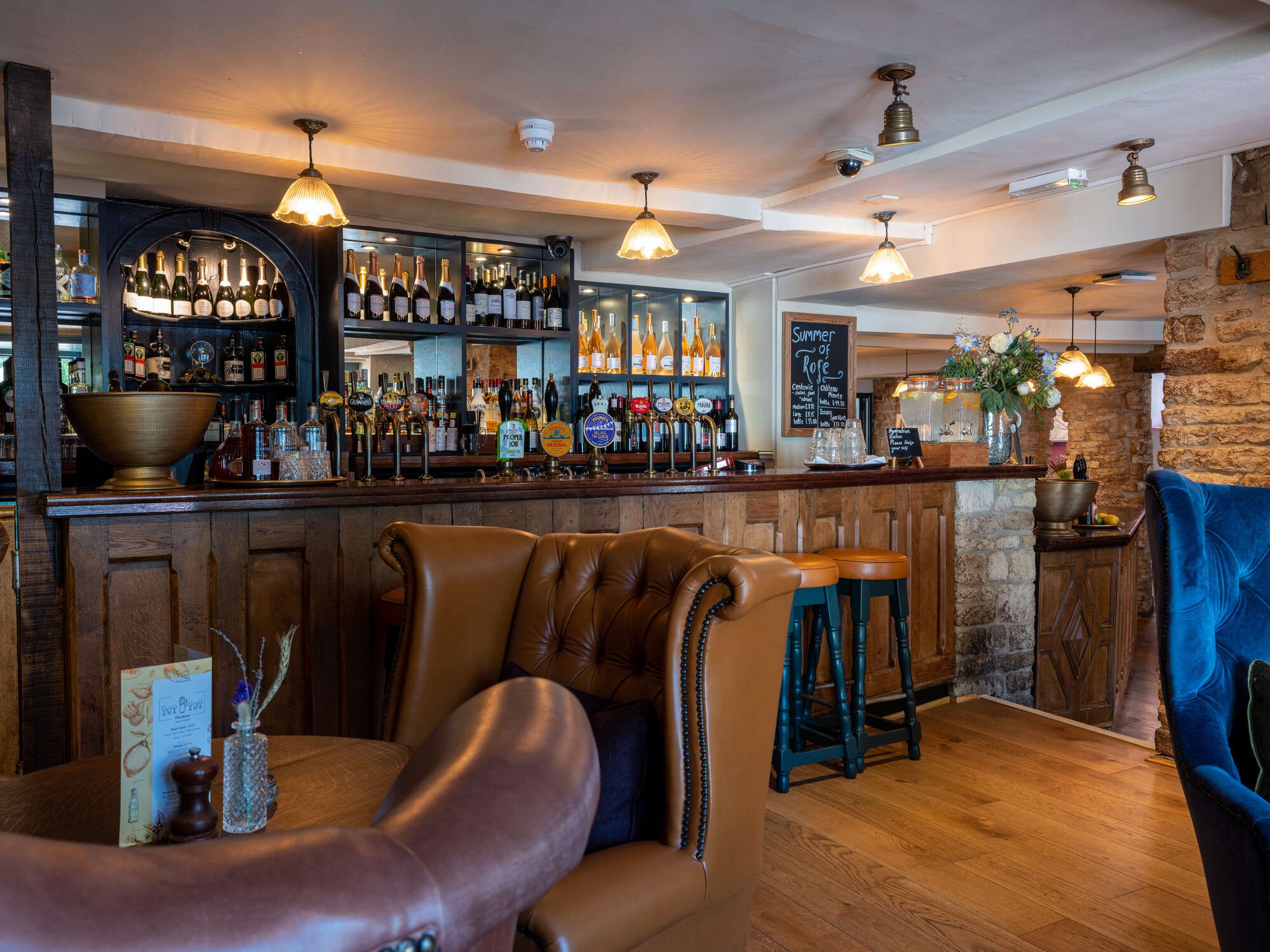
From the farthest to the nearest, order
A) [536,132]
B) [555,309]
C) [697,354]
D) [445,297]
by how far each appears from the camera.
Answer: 1. [697,354]
2. [555,309]
3. [445,297]
4. [536,132]

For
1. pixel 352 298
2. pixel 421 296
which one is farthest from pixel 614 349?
pixel 352 298

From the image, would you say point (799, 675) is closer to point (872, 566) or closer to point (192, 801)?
point (872, 566)

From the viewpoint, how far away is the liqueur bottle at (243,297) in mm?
4961

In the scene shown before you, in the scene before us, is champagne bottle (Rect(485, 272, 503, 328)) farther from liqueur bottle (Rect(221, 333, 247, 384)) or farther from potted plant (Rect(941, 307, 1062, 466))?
potted plant (Rect(941, 307, 1062, 466))

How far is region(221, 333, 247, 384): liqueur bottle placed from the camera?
4957mm

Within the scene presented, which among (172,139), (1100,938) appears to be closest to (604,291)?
(172,139)

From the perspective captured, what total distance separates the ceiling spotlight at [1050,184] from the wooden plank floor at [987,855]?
2351 mm

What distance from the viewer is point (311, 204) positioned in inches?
129

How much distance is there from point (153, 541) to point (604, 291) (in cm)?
399

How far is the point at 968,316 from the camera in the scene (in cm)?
734

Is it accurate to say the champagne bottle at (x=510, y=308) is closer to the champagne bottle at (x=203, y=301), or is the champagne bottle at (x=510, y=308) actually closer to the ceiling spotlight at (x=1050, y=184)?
the champagne bottle at (x=203, y=301)

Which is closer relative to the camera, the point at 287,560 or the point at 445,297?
the point at 287,560

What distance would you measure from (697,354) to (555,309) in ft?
4.13

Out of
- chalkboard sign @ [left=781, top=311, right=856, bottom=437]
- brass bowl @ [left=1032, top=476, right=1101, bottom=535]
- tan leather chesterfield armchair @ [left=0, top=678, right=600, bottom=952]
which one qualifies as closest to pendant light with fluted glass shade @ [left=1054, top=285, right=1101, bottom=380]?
chalkboard sign @ [left=781, top=311, right=856, bottom=437]
